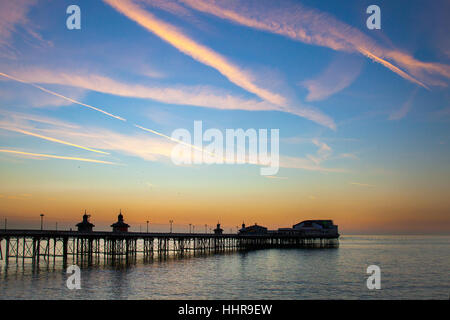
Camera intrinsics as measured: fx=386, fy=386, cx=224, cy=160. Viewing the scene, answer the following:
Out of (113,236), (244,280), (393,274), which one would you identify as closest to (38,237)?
(113,236)

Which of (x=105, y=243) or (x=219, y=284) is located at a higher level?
(x=219, y=284)

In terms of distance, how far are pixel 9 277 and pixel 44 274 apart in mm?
4646

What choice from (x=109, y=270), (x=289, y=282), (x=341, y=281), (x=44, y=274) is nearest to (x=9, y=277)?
(x=44, y=274)

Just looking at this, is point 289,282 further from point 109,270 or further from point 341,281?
point 109,270

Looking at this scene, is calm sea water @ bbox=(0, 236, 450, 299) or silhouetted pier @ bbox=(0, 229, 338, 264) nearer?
calm sea water @ bbox=(0, 236, 450, 299)

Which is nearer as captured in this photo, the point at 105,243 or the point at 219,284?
the point at 219,284

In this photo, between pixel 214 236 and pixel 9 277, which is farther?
pixel 214 236

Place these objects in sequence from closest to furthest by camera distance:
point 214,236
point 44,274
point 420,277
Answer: point 44,274, point 420,277, point 214,236

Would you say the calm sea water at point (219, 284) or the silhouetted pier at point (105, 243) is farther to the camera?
the silhouetted pier at point (105, 243)
